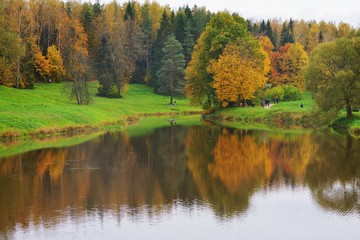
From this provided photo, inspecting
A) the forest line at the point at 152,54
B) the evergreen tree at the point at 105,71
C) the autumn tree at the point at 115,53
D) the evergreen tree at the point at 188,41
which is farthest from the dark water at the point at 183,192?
the evergreen tree at the point at 188,41

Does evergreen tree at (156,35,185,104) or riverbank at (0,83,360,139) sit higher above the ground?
evergreen tree at (156,35,185,104)

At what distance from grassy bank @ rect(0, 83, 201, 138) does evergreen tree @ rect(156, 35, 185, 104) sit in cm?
244

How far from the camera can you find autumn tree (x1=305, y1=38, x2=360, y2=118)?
1957 inches

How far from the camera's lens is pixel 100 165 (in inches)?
1189

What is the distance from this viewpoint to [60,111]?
2110 inches

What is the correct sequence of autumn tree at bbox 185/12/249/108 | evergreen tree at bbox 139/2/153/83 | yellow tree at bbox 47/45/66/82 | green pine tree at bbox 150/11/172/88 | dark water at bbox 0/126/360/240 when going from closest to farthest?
dark water at bbox 0/126/360/240, autumn tree at bbox 185/12/249/108, yellow tree at bbox 47/45/66/82, green pine tree at bbox 150/11/172/88, evergreen tree at bbox 139/2/153/83

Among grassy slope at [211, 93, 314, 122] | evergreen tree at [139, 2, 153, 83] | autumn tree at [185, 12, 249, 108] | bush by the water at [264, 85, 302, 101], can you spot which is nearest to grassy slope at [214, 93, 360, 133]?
grassy slope at [211, 93, 314, 122]

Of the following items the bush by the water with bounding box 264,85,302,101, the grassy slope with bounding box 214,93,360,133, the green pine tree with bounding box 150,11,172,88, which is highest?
the green pine tree with bounding box 150,11,172,88

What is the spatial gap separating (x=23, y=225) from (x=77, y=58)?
51.7 meters

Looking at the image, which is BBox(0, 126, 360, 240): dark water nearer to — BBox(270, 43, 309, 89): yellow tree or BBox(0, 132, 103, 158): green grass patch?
BBox(0, 132, 103, 158): green grass patch

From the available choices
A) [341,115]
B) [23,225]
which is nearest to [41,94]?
[341,115]

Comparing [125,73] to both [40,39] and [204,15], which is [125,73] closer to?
[40,39]

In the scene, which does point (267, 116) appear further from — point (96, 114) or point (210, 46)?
point (96, 114)

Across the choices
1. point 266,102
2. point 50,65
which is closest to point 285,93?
point 266,102
